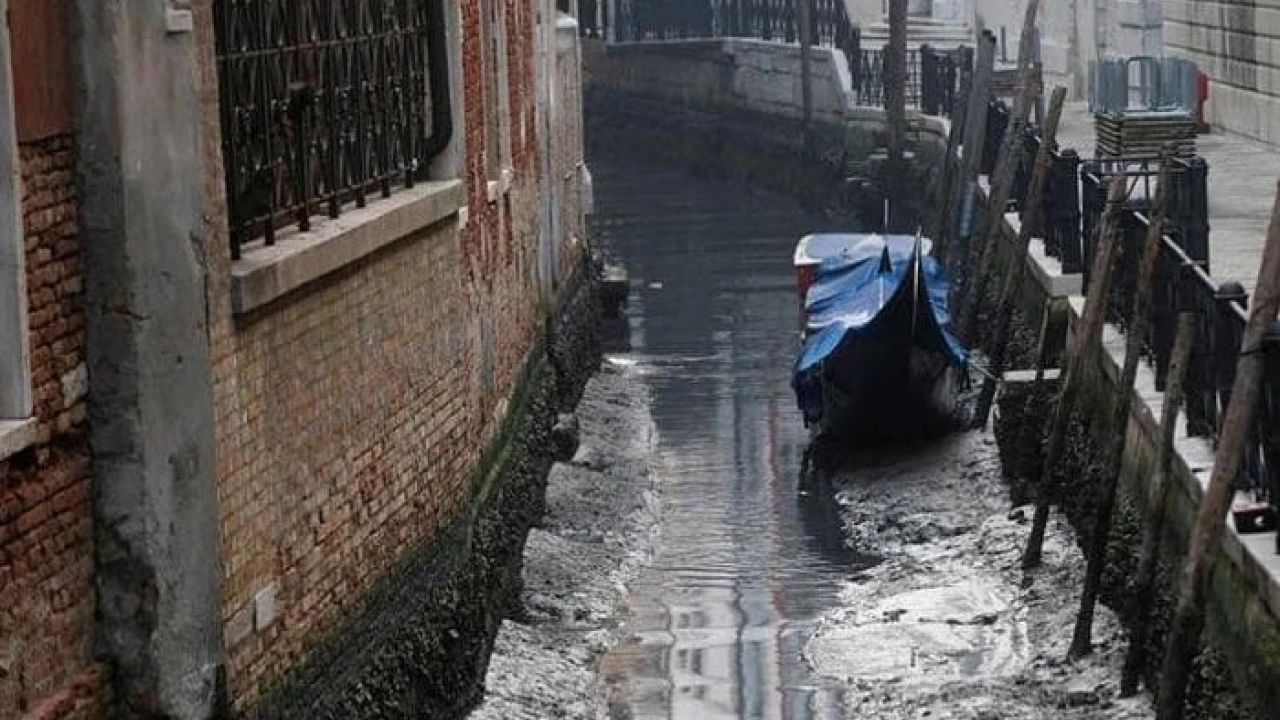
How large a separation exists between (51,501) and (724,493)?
453 inches

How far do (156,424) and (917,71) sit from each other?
3053 centimetres

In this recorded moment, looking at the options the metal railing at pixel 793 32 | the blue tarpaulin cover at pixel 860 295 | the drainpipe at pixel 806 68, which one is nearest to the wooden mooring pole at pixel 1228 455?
the blue tarpaulin cover at pixel 860 295

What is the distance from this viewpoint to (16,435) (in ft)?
25.1

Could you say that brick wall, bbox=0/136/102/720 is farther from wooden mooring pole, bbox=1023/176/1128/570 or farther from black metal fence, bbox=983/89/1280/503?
wooden mooring pole, bbox=1023/176/1128/570

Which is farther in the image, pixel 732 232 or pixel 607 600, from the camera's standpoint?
pixel 732 232

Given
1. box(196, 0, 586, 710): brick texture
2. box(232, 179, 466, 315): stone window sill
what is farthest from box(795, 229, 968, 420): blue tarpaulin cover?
box(232, 179, 466, 315): stone window sill

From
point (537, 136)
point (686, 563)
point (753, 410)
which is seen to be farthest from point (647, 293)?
point (686, 563)

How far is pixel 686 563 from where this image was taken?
1708 centimetres

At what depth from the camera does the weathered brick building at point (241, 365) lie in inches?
315

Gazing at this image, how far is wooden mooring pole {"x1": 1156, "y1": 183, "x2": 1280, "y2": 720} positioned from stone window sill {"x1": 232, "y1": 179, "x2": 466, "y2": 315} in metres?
2.96

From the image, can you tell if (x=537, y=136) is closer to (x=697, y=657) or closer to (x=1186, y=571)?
(x=697, y=657)

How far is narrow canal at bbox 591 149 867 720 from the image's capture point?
14.4 meters

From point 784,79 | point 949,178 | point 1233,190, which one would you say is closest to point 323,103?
point 1233,190

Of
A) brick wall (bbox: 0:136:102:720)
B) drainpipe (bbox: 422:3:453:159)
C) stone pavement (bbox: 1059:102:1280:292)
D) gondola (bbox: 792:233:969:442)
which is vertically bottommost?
gondola (bbox: 792:233:969:442)
